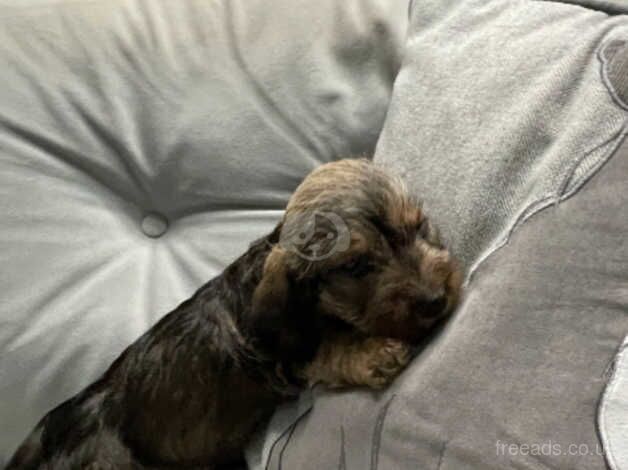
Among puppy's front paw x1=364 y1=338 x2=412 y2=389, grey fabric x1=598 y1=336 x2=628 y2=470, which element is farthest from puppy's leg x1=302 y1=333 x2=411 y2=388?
grey fabric x1=598 y1=336 x2=628 y2=470

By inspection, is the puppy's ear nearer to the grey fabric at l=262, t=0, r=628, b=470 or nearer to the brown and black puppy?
the brown and black puppy

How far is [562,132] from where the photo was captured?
1.16 meters

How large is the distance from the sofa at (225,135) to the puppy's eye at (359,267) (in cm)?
16

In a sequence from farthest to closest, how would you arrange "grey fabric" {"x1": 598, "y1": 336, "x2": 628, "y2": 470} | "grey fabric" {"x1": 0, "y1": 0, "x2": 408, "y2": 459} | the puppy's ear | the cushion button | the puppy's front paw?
the cushion button < "grey fabric" {"x1": 0, "y1": 0, "x2": 408, "y2": 459} < the puppy's ear < the puppy's front paw < "grey fabric" {"x1": 598, "y1": 336, "x2": 628, "y2": 470}

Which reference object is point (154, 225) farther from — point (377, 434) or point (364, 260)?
point (377, 434)

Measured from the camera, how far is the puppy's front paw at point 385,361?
1177 mm

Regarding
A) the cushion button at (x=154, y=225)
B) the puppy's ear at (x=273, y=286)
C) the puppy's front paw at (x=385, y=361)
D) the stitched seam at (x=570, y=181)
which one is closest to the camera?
the stitched seam at (x=570, y=181)

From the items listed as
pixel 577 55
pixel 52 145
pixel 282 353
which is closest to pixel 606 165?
pixel 577 55

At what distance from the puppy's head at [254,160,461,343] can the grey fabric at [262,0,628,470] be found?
0.07 m

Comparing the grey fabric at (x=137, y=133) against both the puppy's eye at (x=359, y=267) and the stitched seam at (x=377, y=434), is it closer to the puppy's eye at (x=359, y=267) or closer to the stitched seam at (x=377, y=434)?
the puppy's eye at (x=359, y=267)

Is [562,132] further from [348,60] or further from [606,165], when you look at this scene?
[348,60]

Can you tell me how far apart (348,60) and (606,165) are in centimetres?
69

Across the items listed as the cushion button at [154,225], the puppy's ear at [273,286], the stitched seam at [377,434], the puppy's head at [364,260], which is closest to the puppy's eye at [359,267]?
the puppy's head at [364,260]

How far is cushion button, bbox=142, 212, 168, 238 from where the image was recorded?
1.72 meters
